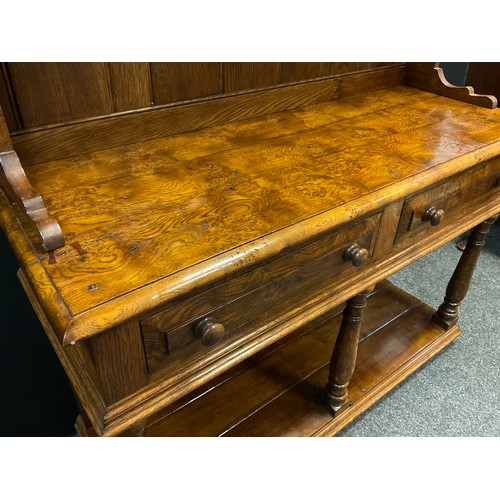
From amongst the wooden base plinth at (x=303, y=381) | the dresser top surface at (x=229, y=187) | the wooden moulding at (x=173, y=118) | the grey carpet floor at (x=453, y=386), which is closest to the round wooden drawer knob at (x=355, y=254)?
the dresser top surface at (x=229, y=187)

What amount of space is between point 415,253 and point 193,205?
0.60 metres

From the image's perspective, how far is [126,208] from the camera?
0.78 meters

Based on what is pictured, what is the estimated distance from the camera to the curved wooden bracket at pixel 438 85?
1286mm

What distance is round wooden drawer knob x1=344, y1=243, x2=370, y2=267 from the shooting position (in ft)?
2.97

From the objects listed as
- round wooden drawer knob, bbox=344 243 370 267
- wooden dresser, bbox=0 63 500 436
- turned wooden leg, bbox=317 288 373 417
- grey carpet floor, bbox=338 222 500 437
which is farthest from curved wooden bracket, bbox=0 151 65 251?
grey carpet floor, bbox=338 222 500 437

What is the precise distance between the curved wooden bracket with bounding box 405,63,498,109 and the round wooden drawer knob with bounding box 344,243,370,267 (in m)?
0.71

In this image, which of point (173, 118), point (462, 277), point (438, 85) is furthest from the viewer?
point (462, 277)

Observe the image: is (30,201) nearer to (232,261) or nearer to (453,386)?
(232,261)

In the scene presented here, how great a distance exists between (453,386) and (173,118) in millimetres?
1333

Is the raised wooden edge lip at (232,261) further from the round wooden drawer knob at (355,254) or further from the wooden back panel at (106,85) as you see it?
the wooden back panel at (106,85)

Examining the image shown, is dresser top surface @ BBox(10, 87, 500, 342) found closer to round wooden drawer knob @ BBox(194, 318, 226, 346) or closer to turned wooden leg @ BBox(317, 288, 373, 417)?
round wooden drawer knob @ BBox(194, 318, 226, 346)

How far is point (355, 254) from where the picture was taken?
2.98ft

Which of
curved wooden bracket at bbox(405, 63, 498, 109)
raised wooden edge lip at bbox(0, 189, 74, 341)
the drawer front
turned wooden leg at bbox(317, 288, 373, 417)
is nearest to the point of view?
raised wooden edge lip at bbox(0, 189, 74, 341)

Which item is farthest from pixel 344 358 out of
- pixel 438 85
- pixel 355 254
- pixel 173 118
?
pixel 438 85
